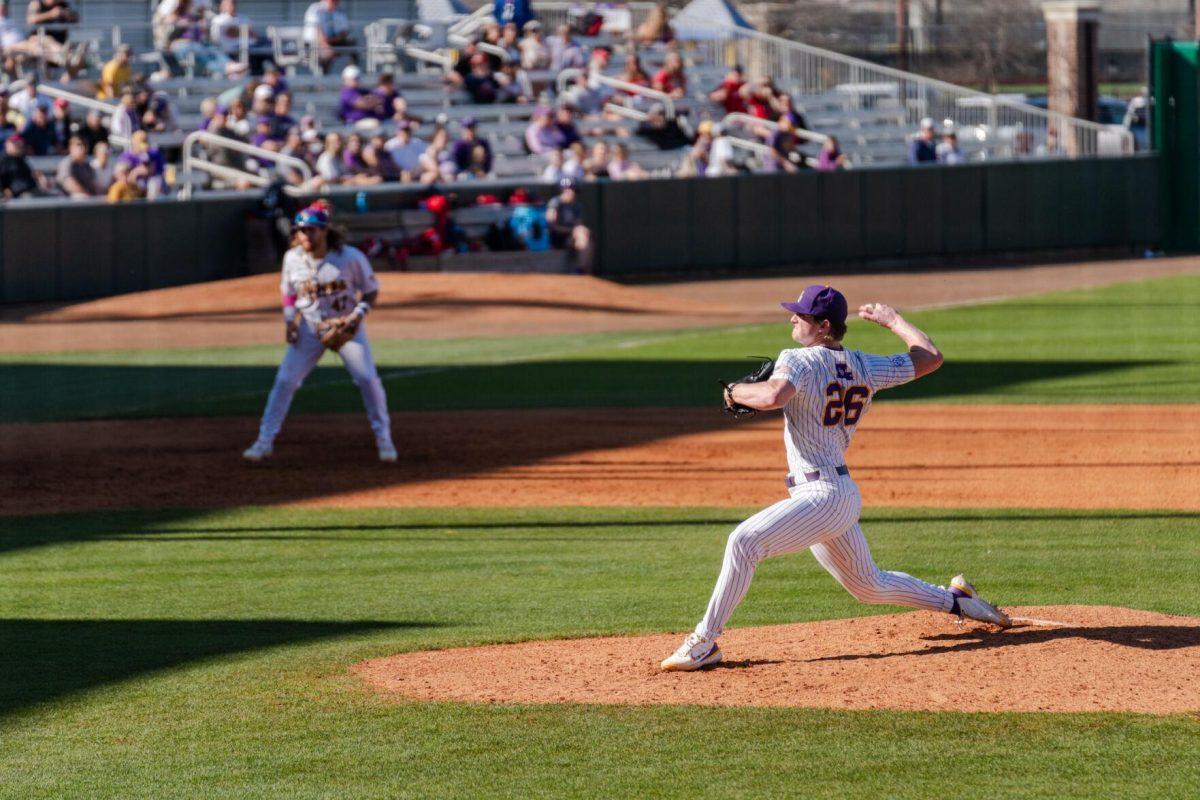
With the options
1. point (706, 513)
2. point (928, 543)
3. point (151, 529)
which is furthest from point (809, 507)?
point (151, 529)

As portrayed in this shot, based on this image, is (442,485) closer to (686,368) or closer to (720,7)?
(686,368)

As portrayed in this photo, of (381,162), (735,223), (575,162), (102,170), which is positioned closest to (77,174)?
(102,170)

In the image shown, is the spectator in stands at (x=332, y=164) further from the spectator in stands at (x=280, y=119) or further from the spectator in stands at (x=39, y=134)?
the spectator in stands at (x=39, y=134)

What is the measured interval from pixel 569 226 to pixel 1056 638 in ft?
67.9

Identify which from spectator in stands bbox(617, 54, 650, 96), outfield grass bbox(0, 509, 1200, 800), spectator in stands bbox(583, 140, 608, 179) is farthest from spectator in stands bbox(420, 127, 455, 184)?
outfield grass bbox(0, 509, 1200, 800)

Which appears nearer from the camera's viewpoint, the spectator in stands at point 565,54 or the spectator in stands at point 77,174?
the spectator in stands at point 77,174

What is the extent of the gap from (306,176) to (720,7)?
69.7ft

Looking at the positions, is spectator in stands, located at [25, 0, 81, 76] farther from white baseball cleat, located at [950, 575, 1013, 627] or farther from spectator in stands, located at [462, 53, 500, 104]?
white baseball cleat, located at [950, 575, 1013, 627]

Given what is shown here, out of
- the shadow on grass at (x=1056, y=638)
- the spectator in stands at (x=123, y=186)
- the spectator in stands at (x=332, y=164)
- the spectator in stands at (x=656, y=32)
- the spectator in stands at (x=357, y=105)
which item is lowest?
the shadow on grass at (x=1056, y=638)

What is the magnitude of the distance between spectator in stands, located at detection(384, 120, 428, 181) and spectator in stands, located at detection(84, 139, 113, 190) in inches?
180

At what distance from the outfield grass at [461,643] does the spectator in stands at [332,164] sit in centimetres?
1564

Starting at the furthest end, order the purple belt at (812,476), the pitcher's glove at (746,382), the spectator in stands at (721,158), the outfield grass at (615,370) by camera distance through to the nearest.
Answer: the spectator in stands at (721,158), the outfield grass at (615,370), the purple belt at (812,476), the pitcher's glove at (746,382)

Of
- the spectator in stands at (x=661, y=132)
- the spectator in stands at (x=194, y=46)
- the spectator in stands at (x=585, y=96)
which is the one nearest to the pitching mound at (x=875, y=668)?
the spectator in stands at (x=194, y=46)

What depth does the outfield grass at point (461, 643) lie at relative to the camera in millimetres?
5891
